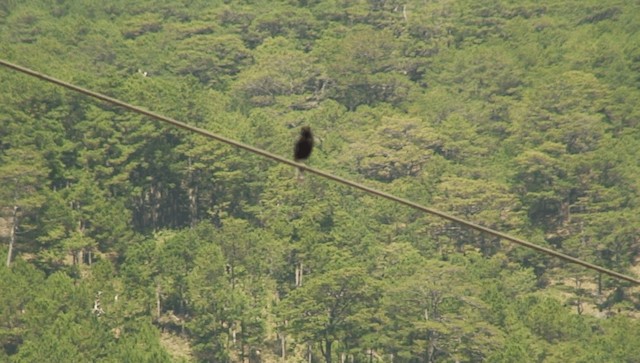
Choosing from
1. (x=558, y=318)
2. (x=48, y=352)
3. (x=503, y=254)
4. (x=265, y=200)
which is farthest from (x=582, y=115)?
(x=48, y=352)

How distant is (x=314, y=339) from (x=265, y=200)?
904 centimetres

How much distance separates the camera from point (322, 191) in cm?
4856

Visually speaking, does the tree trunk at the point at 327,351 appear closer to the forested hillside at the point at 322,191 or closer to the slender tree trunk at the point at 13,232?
the forested hillside at the point at 322,191

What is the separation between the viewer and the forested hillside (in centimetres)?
4041

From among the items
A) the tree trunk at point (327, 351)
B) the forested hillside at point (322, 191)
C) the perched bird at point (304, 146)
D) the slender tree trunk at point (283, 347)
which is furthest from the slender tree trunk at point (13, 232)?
the perched bird at point (304, 146)

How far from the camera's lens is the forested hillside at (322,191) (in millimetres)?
40406

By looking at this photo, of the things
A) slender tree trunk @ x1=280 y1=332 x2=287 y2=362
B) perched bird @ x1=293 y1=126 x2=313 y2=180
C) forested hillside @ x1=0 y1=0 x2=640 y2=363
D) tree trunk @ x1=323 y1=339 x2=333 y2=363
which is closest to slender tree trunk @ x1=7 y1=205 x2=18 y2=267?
forested hillside @ x1=0 y1=0 x2=640 y2=363

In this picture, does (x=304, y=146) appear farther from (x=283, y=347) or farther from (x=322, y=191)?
(x=322, y=191)

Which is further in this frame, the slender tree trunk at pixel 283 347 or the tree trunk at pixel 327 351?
the slender tree trunk at pixel 283 347

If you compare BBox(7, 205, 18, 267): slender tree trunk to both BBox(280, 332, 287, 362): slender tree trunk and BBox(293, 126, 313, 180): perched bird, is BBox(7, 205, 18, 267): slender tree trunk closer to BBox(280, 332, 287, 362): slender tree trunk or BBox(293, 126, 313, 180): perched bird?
BBox(280, 332, 287, 362): slender tree trunk

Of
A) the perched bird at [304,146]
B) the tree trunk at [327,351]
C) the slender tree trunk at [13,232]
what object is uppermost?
the perched bird at [304,146]

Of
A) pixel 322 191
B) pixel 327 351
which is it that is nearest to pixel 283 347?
pixel 327 351

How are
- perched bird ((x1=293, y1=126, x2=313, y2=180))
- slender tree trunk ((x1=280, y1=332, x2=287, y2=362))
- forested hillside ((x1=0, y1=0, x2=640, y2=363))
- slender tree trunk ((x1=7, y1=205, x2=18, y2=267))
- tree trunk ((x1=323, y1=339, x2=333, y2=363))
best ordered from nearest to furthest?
1. perched bird ((x1=293, y1=126, x2=313, y2=180))
2. forested hillside ((x1=0, y1=0, x2=640, y2=363))
3. tree trunk ((x1=323, y1=339, x2=333, y2=363))
4. slender tree trunk ((x1=280, y1=332, x2=287, y2=362))
5. slender tree trunk ((x1=7, y1=205, x2=18, y2=267))

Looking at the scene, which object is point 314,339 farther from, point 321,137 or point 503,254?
point 321,137
